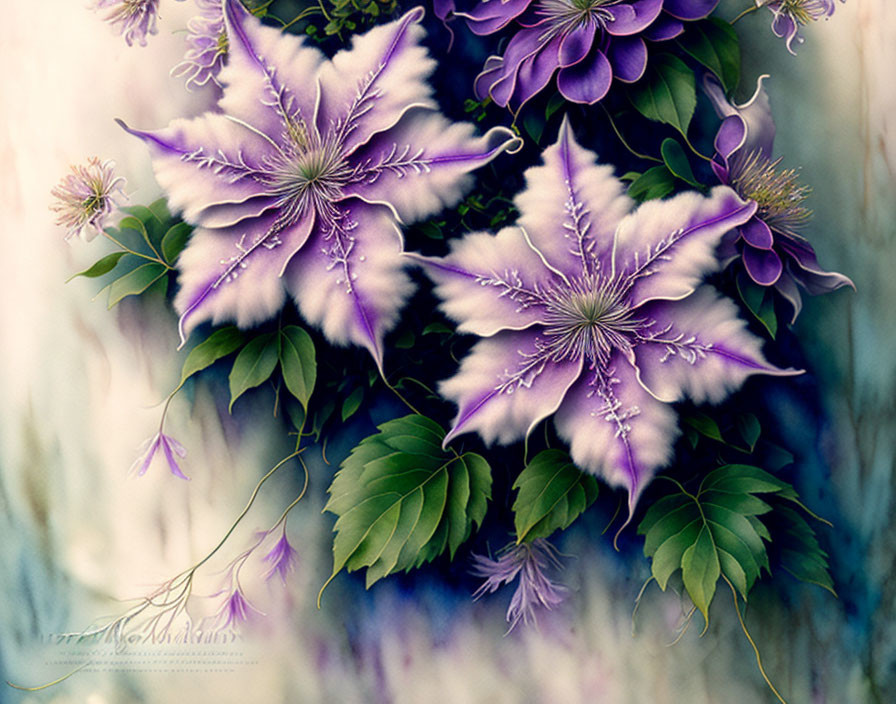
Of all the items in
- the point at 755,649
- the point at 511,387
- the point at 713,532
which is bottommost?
the point at 755,649

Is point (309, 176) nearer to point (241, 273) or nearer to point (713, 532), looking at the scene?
point (241, 273)

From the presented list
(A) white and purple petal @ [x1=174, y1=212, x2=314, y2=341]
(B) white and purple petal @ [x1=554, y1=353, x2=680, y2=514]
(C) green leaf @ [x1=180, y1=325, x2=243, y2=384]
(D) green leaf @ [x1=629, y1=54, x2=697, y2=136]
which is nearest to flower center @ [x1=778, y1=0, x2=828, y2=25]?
(D) green leaf @ [x1=629, y1=54, x2=697, y2=136]

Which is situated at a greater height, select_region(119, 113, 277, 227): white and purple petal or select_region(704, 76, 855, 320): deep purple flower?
select_region(119, 113, 277, 227): white and purple petal

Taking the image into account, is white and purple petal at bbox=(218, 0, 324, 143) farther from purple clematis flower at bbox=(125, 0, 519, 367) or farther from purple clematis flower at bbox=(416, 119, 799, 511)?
purple clematis flower at bbox=(416, 119, 799, 511)

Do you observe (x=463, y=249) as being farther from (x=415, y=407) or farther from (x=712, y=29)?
(x=712, y=29)

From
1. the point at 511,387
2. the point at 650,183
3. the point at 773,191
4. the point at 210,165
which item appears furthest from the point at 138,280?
the point at 773,191

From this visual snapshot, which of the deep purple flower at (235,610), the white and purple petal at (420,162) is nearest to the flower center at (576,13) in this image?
the white and purple petal at (420,162)

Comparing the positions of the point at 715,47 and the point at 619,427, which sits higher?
the point at 715,47
